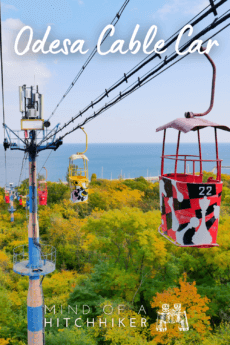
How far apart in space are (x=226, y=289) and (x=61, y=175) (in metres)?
109

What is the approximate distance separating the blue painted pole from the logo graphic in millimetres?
6462

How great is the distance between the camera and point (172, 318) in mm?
16297

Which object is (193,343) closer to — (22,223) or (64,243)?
(64,243)

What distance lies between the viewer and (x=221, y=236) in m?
19.5

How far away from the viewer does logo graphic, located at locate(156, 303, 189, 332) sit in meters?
16.0

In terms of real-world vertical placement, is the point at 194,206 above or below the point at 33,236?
above

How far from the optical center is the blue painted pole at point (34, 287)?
1322 cm

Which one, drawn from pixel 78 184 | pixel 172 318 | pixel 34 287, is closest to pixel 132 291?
pixel 172 318

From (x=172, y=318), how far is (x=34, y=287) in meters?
7.89

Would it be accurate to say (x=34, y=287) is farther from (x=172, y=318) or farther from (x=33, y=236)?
(x=172, y=318)

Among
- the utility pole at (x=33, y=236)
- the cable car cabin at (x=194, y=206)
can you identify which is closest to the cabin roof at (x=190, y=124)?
the cable car cabin at (x=194, y=206)

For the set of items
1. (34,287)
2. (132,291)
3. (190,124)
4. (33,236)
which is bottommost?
(132,291)

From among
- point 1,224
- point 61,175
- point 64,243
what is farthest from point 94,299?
point 61,175

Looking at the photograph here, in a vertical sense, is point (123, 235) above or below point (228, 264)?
above
